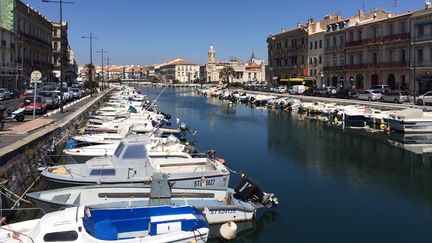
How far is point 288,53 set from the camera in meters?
105

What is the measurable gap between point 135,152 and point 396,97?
4717cm

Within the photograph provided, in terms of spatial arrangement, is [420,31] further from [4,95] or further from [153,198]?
[153,198]

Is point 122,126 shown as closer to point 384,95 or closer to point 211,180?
point 211,180

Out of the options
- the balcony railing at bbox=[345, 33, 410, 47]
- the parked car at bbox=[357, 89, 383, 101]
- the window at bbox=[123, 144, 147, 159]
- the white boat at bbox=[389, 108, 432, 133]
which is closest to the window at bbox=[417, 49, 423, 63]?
the balcony railing at bbox=[345, 33, 410, 47]

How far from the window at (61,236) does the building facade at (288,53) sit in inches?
3499

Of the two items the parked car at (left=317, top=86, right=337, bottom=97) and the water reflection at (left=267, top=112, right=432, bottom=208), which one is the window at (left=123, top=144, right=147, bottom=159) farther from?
the parked car at (left=317, top=86, right=337, bottom=97)

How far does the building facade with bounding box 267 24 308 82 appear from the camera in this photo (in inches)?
3839

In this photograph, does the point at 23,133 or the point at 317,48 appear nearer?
the point at 23,133

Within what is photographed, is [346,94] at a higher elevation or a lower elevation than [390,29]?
lower

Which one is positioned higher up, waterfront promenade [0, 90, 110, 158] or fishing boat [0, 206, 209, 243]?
waterfront promenade [0, 90, 110, 158]

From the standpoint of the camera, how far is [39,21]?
9112 cm

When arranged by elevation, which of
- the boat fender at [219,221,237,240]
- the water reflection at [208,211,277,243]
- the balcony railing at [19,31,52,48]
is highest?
the balcony railing at [19,31,52,48]

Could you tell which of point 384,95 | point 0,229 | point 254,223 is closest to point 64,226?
point 0,229

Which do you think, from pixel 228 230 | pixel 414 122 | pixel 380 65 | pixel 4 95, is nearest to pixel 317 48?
pixel 380 65
